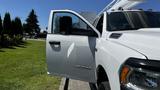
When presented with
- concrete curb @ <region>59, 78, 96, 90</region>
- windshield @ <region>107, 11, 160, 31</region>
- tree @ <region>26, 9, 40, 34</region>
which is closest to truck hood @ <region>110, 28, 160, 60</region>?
windshield @ <region>107, 11, 160, 31</region>

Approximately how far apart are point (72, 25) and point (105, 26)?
0.67 m

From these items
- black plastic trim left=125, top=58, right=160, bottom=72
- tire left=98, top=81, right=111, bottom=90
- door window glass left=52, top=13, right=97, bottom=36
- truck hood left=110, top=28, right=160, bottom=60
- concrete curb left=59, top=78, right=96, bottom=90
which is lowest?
concrete curb left=59, top=78, right=96, bottom=90

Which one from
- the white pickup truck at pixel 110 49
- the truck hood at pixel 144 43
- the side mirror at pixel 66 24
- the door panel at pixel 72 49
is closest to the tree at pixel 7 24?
the white pickup truck at pixel 110 49

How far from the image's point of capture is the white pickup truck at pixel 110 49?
12.3ft

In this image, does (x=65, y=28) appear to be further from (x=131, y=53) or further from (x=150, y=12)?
(x=131, y=53)

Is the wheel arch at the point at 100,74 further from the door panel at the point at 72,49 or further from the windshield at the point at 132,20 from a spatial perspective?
the windshield at the point at 132,20

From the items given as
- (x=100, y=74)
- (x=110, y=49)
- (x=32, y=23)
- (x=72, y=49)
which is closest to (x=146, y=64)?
(x=110, y=49)

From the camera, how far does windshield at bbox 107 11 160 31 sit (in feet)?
19.8

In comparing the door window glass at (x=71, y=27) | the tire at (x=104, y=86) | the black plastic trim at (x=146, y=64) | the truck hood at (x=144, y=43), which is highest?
the door window glass at (x=71, y=27)

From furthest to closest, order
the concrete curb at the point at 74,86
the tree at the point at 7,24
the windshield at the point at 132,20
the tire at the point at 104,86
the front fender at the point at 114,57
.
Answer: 1. the tree at the point at 7,24
2. the concrete curb at the point at 74,86
3. the windshield at the point at 132,20
4. the tire at the point at 104,86
5. the front fender at the point at 114,57

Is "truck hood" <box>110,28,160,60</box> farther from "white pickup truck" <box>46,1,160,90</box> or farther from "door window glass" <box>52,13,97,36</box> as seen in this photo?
"door window glass" <box>52,13,97,36</box>

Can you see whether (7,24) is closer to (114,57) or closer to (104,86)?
(104,86)

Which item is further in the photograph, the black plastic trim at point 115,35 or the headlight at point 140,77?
the black plastic trim at point 115,35

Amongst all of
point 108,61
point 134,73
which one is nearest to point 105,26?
point 108,61
